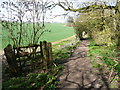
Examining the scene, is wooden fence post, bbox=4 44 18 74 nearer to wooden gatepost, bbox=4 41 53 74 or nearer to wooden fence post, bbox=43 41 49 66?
wooden gatepost, bbox=4 41 53 74

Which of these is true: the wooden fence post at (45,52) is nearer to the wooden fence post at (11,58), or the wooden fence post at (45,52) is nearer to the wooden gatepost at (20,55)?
the wooden gatepost at (20,55)

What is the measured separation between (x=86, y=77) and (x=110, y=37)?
17.2 ft

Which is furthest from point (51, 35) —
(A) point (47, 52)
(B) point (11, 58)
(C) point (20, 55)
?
(B) point (11, 58)

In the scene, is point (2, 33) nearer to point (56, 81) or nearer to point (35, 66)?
point (35, 66)

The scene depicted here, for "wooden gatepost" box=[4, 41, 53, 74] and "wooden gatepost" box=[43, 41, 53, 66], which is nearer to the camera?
"wooden gatepost" box=[4, 41, 53, 74]

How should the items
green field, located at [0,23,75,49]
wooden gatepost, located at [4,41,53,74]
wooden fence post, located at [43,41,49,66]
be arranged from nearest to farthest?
wooden gatepost, located at [4,41,53,74], wooden fence post, located at [43,41,49,66], green field, located at [0,23,75,49]

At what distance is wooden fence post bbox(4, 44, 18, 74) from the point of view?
482cm

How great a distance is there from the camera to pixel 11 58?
16.4ft

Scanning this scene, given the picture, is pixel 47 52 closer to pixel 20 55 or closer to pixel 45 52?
pixel 45 52

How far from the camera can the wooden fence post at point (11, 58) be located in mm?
4816

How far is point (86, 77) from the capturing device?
14.9 ft

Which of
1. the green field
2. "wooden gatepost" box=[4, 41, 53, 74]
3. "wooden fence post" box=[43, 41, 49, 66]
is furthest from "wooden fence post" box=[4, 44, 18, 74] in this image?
"wooden fence post" box=[43, 41, 49, 66]

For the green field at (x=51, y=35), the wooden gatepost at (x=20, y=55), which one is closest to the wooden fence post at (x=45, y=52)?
the wooden gatepost at (x=20, y=55)

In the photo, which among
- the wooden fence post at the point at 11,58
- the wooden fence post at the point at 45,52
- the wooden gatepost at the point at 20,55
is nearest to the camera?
the wooden fence post at the point at 11,58
